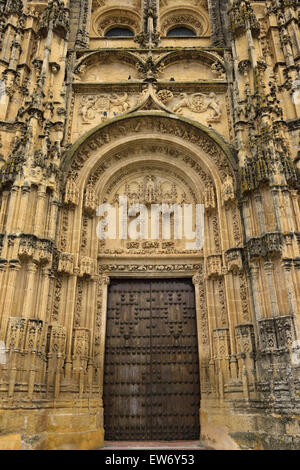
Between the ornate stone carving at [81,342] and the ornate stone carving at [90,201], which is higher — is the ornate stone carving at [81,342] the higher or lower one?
the lower one

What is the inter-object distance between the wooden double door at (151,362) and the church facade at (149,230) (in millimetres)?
36

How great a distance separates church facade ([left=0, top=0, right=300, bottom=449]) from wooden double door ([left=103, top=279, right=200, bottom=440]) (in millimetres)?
36

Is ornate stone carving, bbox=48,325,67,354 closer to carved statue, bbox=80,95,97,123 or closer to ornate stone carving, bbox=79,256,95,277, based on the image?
ornate stone carving, bbox=79,256,95,277

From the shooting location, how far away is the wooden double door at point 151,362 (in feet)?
29.9

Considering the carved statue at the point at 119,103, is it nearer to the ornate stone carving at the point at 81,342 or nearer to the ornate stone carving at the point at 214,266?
the ornate stone carving at the point at 214,266

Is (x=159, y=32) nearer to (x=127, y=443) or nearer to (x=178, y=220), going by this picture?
(x=178, y=220)

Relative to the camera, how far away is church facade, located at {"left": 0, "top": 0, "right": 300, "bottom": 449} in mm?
7984

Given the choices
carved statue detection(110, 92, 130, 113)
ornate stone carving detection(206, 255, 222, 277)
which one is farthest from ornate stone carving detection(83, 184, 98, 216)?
ornate stone carving detection(206, 255, 222, 277)

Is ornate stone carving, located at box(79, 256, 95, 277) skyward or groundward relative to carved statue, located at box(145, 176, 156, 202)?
groundward

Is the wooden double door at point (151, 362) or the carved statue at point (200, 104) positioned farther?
the carved statue at point (200, 104)

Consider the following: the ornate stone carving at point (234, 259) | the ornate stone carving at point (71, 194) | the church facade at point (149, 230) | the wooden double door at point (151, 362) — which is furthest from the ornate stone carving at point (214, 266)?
the ornate stone carving at point (71, 194)

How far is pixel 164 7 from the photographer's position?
1424cm
